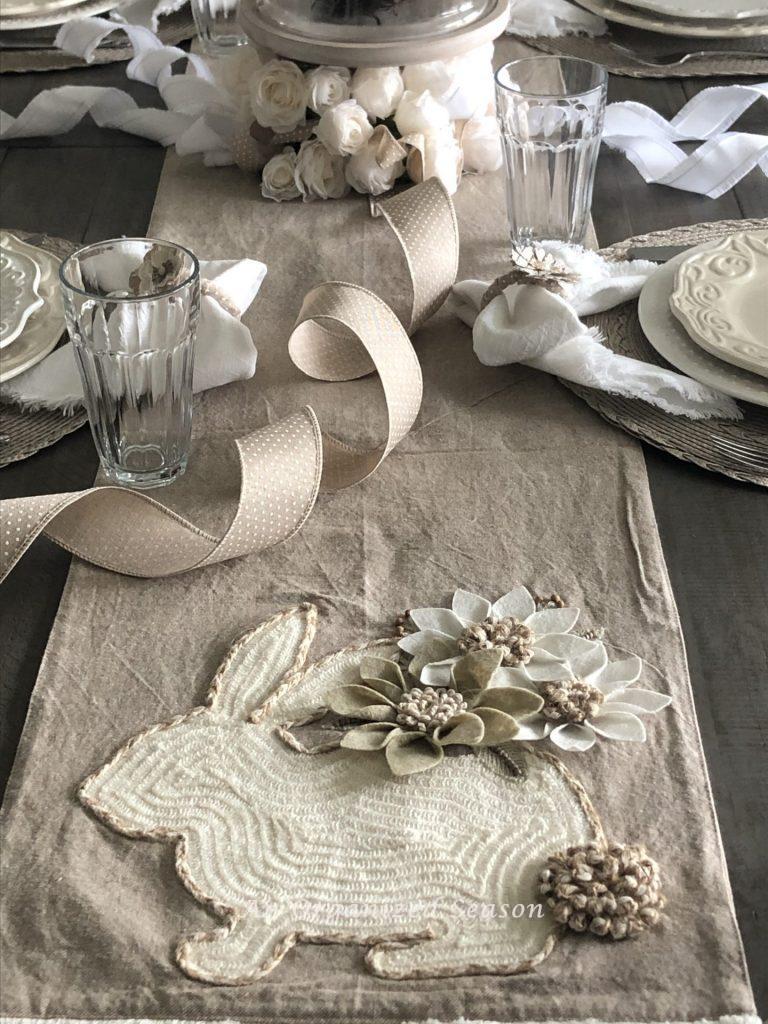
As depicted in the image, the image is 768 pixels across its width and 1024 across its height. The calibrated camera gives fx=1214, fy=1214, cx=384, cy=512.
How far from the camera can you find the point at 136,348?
0.86 metres

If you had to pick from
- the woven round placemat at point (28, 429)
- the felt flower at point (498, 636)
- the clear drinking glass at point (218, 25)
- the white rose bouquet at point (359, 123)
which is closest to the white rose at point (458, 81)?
the white rose bouquet at point (359, 123)

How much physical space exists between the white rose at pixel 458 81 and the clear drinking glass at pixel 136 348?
1.46 ft

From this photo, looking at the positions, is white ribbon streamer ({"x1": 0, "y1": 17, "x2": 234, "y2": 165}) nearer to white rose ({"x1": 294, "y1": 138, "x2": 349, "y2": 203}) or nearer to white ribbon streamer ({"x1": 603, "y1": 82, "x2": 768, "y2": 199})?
white rose ({"x1": 294, "y1": 138, "x2": 349, "y2": 203})

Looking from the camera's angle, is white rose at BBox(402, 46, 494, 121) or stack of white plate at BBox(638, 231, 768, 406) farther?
white rose at BBox(402, 46, 494, 121)

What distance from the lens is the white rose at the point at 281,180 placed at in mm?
1291

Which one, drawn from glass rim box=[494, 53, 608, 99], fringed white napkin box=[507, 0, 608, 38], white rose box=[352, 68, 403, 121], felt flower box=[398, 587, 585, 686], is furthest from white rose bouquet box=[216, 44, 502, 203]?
felt flower box=[398, 587, 585, 686]

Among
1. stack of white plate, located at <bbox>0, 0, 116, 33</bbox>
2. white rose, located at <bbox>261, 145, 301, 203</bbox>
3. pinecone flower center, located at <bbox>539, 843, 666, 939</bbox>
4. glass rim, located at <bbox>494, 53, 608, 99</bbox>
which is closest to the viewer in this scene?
pinecone flower center, located at <bbox>539, 843, 666, 939</bbox>

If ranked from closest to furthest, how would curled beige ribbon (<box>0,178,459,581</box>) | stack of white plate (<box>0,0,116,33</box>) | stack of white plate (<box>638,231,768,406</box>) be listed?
curled beige ribbon (<box>0,178,459,581</box>) → stack of white plate (<box>638,231,768,406</box>) → stack of white plate (<box>0,0,116,33</box>)

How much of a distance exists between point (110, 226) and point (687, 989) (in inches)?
37.8

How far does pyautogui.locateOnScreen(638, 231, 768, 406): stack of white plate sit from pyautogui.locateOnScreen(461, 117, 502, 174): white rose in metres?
0.33

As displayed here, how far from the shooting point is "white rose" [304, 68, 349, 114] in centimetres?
120

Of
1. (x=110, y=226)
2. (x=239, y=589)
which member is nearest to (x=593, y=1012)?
(x=239, y=589)

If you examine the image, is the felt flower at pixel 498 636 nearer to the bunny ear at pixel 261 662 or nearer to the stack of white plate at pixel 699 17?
the bunny ear at pixel 261 662

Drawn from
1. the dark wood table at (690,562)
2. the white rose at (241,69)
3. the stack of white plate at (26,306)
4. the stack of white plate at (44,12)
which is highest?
the white rose at (241,69)
